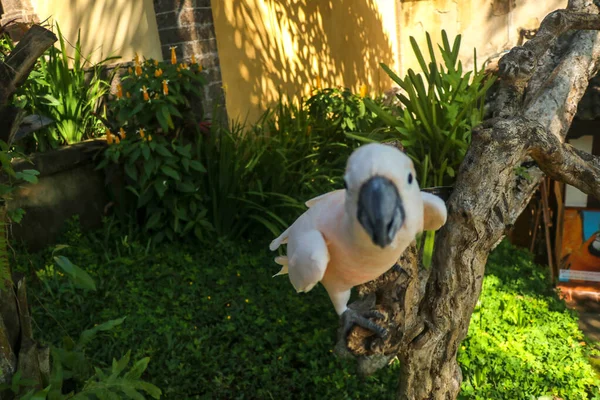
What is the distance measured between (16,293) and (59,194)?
2.29 meters

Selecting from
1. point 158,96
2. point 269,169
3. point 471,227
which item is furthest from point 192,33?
point 471,227

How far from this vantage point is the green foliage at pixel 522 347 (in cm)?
357

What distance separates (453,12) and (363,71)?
72.4 inches

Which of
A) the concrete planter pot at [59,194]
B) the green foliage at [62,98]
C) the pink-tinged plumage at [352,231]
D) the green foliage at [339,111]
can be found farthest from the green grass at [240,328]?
the pink-tinged plumage at [352,231]

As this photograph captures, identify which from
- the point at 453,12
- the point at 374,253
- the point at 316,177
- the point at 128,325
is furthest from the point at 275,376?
the point at 453,12

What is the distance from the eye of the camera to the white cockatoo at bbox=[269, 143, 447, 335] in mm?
1013

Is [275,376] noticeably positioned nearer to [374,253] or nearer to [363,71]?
[374,253]

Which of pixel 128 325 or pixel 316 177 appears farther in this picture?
pixel 316 177

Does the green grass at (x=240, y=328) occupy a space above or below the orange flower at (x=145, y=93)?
below

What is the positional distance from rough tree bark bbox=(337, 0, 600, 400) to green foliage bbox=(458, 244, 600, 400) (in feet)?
4.20

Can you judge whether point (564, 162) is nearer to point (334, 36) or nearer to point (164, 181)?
point (164, 181)

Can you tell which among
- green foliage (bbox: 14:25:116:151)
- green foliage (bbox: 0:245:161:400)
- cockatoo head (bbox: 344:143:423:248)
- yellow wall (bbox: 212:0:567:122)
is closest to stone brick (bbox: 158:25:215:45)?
yellow wall (bbox: 212:0:567:122)

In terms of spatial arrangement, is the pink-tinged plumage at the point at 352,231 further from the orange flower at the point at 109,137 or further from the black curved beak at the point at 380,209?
the orange flower at the point at 109,137

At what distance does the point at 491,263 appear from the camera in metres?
4.90
